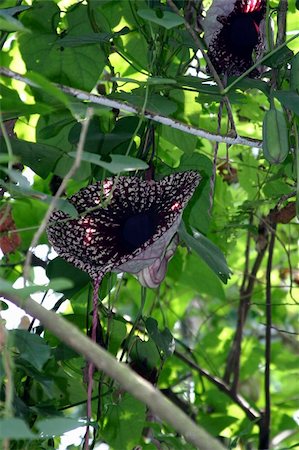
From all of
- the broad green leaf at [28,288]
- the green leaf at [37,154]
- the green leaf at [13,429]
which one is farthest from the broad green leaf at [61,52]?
the green leaf at [13,429]

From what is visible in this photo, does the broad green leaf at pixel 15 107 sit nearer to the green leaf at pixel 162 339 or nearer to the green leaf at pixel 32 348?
the green leaf at pixel 32 348

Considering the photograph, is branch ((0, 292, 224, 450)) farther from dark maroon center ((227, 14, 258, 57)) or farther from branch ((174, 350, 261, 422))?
branch ((174, 350, 261, 422))

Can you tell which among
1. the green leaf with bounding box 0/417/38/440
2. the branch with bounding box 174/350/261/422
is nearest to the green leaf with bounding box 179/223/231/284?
the green leaf with bounding box 0/417/38/440

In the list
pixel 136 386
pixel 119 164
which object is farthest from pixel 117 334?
pixel 136 386

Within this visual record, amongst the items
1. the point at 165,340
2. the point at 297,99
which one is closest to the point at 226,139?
the point at 297,99

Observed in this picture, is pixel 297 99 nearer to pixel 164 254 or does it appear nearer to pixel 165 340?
pixel 164 254

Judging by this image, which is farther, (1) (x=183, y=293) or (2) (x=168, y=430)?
(1) (x=183, y=293)
